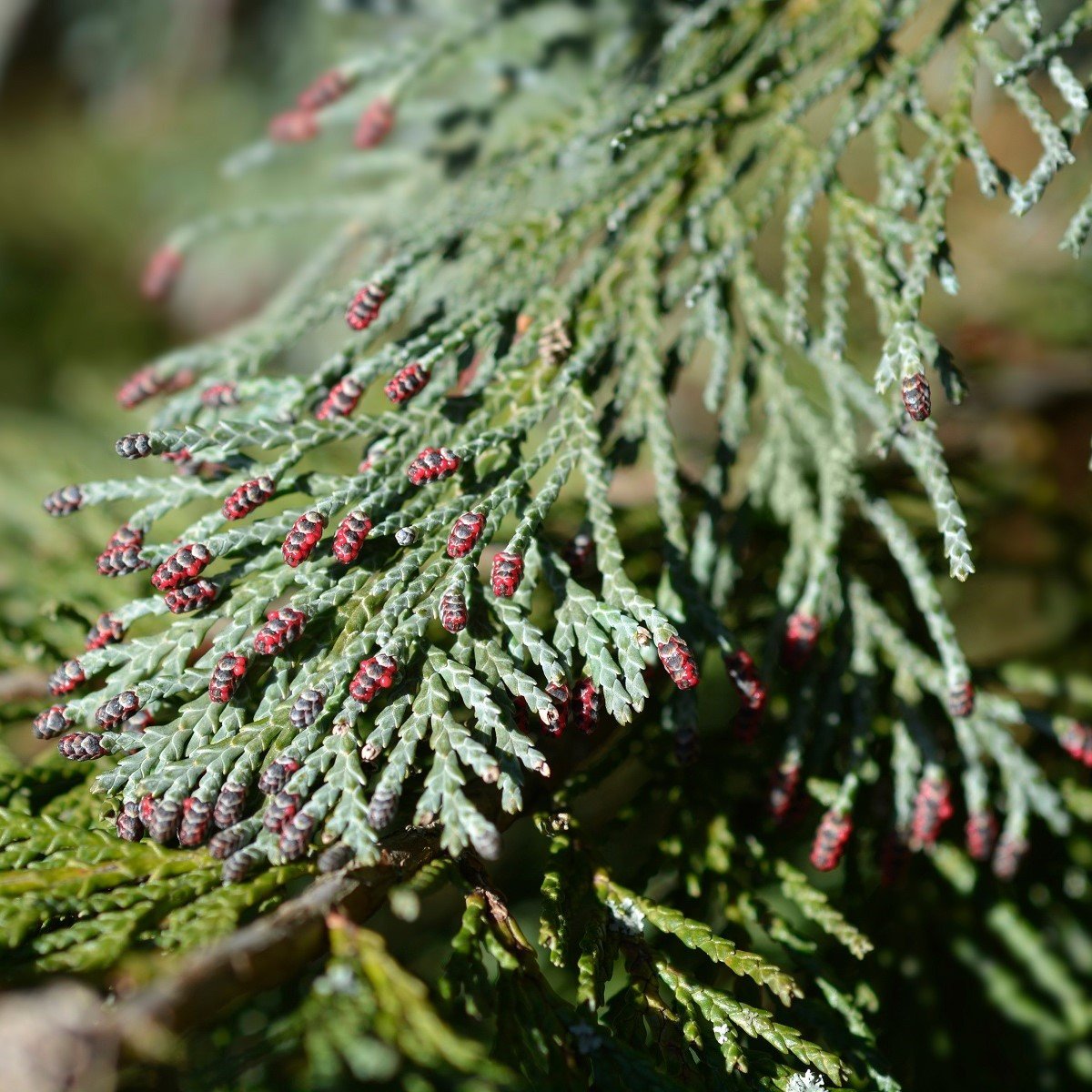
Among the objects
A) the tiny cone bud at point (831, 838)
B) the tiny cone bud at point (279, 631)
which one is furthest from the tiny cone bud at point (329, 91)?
the tiny cone bud at point (831, 838)

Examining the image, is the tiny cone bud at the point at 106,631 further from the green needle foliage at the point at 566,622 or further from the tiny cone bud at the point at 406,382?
the tiny cone bud at the point at 406,382

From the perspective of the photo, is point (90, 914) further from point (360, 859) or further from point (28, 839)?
point (360, 859)

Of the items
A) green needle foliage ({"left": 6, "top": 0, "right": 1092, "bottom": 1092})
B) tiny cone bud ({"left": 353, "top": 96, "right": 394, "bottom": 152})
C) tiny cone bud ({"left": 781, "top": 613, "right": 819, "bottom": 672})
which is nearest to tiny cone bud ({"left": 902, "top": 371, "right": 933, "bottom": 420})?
green needle foliage ({"left": 6, "top": 0, "right": 1092, "bottom": 1092})

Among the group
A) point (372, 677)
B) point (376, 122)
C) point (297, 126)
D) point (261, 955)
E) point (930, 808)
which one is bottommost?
point (930, 808)

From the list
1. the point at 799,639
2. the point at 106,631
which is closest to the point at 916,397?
the point at 799,639

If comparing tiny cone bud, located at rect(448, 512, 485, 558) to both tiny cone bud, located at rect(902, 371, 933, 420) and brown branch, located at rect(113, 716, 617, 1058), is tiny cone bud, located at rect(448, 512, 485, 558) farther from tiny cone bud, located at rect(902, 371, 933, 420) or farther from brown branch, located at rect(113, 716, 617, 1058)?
tiny cone bud, located at rect(902, 371, 933, 420)

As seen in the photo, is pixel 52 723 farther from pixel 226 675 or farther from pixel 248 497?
pixel 248 497

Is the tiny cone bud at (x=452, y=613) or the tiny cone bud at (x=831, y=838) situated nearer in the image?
the tiny cone bud at (x=452, y=613)

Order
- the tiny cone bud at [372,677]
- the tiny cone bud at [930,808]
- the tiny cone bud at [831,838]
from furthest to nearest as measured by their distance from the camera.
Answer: the tiny cone bud at [930,808] → the tiny cone bud at [831,838] → the tiny cone bud at [372,677]
